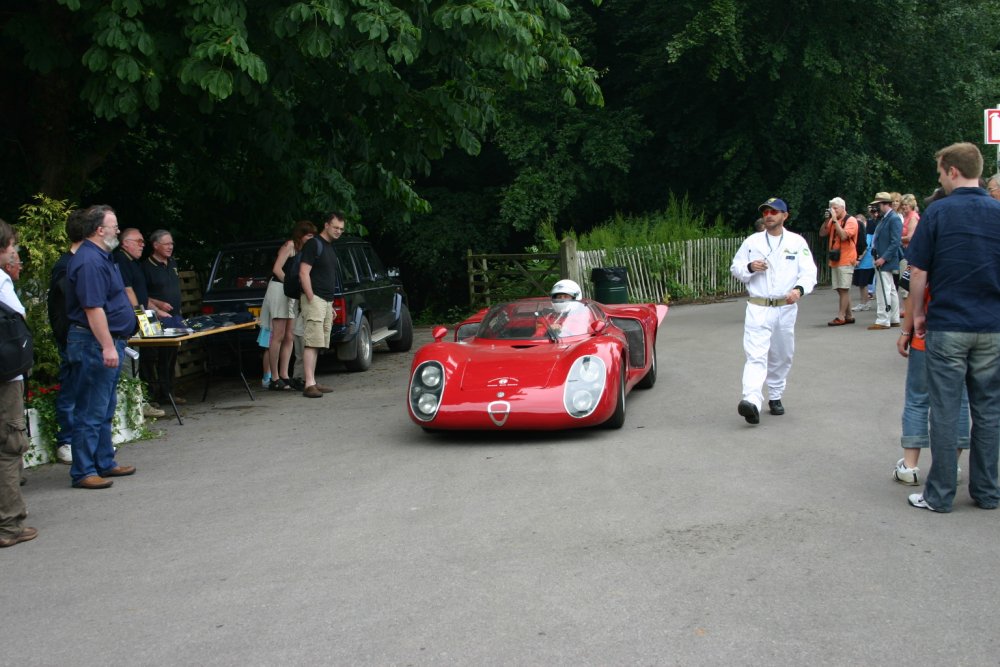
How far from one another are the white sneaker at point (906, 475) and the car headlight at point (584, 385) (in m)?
2.47

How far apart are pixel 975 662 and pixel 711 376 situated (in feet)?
25.8

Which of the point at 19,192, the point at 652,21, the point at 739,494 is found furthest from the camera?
the point at 652,21

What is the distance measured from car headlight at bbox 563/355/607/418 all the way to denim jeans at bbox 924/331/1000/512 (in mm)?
2943

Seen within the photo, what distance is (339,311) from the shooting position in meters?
13.1

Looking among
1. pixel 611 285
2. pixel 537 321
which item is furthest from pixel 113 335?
pixel 611 285

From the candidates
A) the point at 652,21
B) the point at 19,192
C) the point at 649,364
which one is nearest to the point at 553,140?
the point at 652,21

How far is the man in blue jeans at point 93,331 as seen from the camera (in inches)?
291

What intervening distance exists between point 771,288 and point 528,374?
221 centimetres

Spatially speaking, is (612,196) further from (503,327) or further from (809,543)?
(809,543)

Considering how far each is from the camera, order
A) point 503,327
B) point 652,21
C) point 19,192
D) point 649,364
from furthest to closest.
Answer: point 652,21, point 19,192, point 649,364, point 503,327

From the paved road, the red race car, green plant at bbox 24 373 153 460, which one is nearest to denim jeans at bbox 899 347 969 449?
the paved road

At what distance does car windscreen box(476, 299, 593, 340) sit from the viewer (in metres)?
9.65

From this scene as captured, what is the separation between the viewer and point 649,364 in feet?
35.1

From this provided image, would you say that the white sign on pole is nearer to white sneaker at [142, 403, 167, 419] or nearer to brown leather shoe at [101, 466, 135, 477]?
white sneaker at [142, 403, 167, 419]
